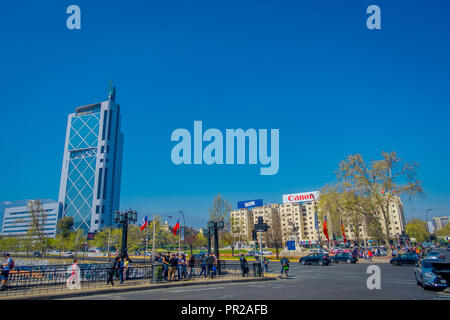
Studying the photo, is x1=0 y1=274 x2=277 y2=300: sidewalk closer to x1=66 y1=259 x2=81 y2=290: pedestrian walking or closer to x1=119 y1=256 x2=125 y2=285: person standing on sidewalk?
x1=66 y1=259 x2=81 y2=290: pedestrian walking

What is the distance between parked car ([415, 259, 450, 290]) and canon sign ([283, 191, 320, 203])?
311 ft

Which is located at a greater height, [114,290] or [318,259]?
[114,290]

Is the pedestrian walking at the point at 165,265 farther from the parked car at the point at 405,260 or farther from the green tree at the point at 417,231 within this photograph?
the green tree at the point at 417,231

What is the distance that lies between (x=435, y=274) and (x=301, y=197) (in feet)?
326

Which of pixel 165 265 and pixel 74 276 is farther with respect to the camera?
pixel 165 265

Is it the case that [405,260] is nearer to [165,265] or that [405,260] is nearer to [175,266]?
[175,266]

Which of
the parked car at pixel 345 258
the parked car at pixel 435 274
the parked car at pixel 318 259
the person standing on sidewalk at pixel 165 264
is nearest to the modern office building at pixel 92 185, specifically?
the parked car at pixel 345 258

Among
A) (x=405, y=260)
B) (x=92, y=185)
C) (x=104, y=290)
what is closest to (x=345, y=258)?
(x=405, y=260)

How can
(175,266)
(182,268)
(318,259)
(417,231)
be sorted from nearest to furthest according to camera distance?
1. (175,266)
2. (182,268)
3. (318,259)
4. (417,231)

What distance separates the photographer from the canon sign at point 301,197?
355ft

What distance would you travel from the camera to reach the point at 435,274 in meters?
13.5

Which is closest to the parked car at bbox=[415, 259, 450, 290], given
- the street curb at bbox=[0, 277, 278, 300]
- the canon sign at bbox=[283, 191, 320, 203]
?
the street curb at bbox=[0, 277, 278, 300]

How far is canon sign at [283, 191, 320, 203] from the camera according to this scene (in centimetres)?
10824
